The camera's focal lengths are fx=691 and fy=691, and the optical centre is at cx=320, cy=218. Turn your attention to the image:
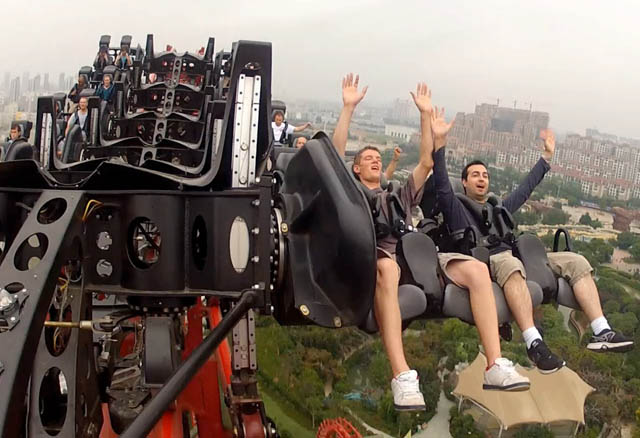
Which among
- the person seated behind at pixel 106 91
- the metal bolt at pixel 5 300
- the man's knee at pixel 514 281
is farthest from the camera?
the person seated behind at pixel 106 91

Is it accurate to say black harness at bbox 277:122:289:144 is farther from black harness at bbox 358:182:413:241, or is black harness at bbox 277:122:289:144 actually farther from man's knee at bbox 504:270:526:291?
man's knee at bbox 504:270:526:291

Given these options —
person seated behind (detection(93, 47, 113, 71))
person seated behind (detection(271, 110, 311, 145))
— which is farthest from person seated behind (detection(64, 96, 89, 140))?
person seated behind (detection(93, 47, 113, 71))

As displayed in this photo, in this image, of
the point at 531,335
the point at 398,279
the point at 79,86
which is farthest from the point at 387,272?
the point at 79,86

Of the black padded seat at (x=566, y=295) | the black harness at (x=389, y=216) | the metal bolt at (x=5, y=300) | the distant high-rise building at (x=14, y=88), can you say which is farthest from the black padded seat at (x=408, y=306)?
the distant high-rise building at (x=14, y=88)

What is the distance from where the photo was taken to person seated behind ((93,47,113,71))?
37.2 feet

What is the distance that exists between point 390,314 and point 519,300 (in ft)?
3.12

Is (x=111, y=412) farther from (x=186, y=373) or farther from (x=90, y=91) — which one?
(x=90, y=91)

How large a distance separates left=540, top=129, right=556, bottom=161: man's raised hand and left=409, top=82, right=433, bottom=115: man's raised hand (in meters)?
1.16

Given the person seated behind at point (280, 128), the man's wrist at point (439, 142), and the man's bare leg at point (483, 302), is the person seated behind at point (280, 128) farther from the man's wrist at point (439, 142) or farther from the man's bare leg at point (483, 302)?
the man's bare leg at point (483, 302)

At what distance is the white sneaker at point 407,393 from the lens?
3.77 metres

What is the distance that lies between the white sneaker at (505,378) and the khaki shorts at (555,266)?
0.64 m

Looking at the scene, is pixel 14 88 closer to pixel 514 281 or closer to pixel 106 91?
pixel 106 91

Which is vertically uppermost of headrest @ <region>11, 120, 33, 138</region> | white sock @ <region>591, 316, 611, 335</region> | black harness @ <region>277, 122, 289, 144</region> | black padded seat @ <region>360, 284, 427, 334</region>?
black harness @ <region>277, 122, 289, 144</region>

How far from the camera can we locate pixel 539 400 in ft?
68.0
